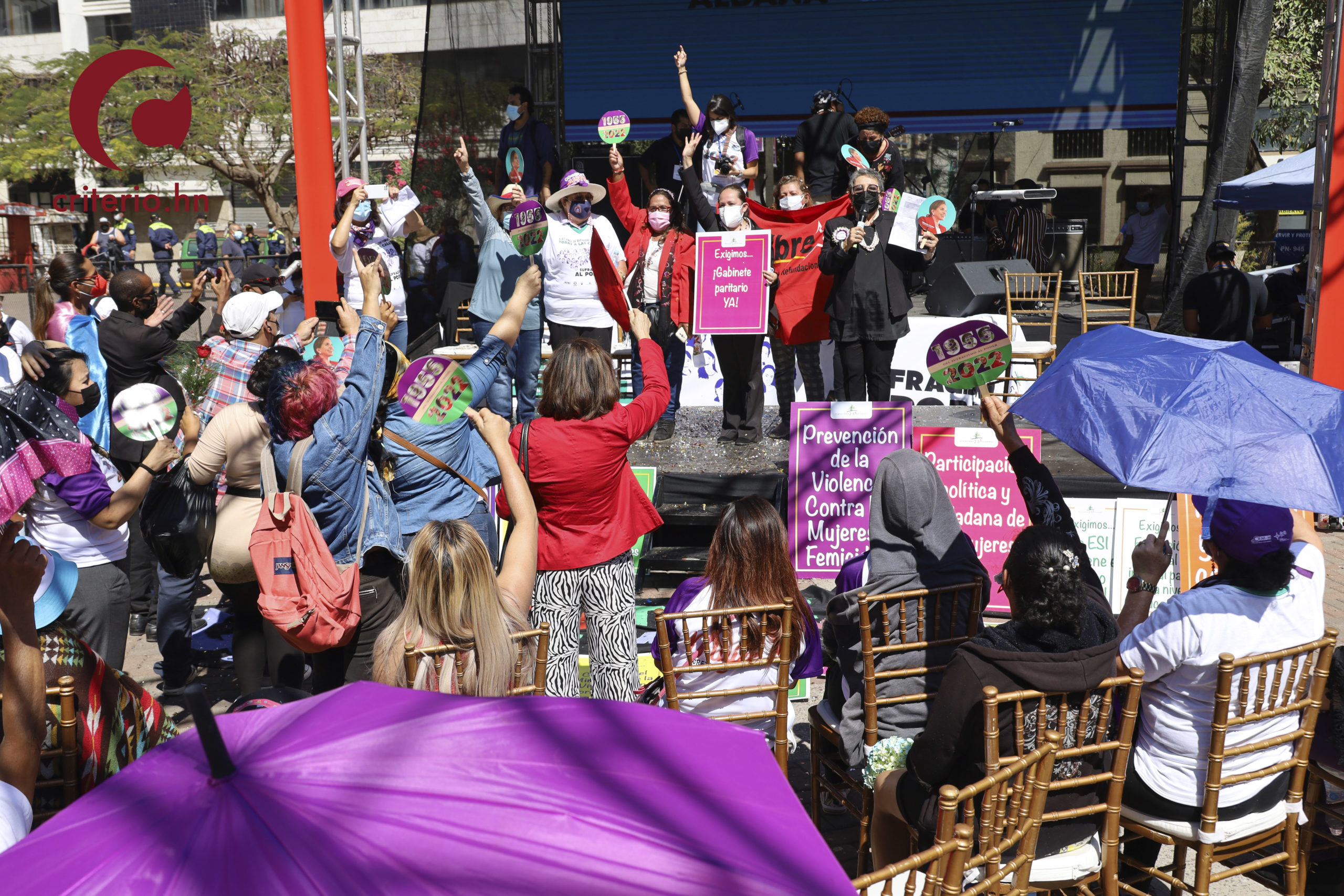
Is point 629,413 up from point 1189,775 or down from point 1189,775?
up

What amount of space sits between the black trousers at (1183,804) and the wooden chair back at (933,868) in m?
1.40

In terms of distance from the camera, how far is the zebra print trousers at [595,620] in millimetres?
4320

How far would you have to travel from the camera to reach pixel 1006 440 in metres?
4.06

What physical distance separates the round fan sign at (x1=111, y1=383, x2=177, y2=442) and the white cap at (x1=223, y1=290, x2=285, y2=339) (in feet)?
5.87

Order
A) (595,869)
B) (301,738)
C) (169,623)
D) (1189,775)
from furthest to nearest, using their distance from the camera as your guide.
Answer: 1. (169,623)
2. (1189,775)
3. (301,738)
4. (595,869)

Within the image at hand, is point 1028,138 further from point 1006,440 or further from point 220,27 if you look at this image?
point 220,27

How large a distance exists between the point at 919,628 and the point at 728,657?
0.64 metres

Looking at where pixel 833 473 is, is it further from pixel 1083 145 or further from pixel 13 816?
pixel 1083 145

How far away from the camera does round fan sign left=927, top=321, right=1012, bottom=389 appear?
519 centimetres

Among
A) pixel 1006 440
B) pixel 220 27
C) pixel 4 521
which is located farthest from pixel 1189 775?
pixel 220 27

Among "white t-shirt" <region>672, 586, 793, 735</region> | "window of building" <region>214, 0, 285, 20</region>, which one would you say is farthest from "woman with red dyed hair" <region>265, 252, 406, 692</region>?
"window of building" <region>214, 0, 285, 20</region>

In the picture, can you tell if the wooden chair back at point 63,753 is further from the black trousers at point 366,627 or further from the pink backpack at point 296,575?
the black trousers at point 366,627

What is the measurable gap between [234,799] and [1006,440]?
3.18 meters

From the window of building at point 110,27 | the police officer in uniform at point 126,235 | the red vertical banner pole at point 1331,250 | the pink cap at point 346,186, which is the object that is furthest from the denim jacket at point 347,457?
the window of building at point 110,27
